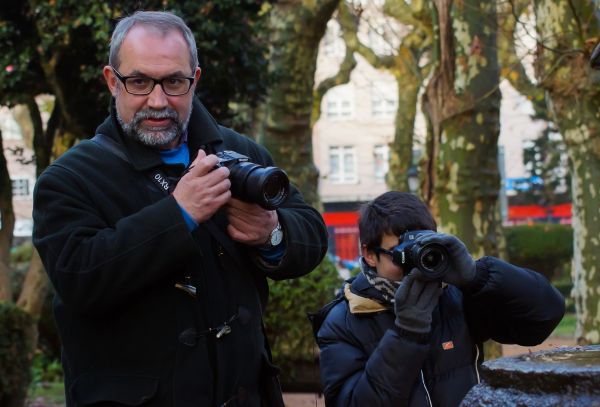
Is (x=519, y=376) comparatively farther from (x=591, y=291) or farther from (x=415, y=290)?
(x=591, y=291)

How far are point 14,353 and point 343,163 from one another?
45736mm

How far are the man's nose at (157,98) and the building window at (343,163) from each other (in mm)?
50566

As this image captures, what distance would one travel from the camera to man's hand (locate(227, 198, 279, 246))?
10.7 ft

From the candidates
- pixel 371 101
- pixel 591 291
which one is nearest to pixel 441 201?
pixel 591 291

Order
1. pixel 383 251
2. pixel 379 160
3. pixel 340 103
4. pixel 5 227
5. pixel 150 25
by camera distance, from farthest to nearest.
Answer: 1. pixel 379 160
2. pixel 340 103
3. pixel 5 227
4. pixel 383 251
5. pixel 150 25

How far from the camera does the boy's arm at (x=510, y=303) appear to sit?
3.71 m

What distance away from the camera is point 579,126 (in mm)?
10883

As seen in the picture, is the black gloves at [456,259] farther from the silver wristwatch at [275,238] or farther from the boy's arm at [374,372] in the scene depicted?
the silver wristwatch at [275,238]

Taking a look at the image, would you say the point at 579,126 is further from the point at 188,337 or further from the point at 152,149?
the point at 188,337

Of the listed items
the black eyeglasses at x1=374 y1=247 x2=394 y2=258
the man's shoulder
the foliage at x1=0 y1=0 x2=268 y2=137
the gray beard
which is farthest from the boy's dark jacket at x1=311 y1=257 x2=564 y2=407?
the foliage at x1=0 y1=0 x2=268 y2=137

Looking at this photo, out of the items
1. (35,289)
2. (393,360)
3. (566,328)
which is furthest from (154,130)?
(566,328)

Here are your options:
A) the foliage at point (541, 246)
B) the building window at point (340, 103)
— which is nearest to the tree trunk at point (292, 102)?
the foliage at point (541, 246)

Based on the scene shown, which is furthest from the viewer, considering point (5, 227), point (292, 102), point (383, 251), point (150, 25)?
point (292, 102)

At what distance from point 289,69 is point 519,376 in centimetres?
987
